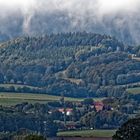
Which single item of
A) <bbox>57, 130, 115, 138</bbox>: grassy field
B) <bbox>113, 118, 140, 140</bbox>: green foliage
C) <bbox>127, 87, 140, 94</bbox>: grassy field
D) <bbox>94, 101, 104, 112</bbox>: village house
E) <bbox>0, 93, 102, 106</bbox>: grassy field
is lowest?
<bbox>113, 118, 140, 140</bbox>: green foliage

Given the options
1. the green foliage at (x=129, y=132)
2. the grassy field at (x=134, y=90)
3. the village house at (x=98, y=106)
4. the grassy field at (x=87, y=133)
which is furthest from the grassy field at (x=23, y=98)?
the green foliage at (x=129, y=132)

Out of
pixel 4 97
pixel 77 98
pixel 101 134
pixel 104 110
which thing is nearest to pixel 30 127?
pixel 101 134

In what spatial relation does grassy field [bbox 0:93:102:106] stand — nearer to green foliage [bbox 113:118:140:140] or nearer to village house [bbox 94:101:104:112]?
village house [bbox 94:101:104:112]

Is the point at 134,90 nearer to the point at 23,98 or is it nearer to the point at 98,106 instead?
the point at 98,106

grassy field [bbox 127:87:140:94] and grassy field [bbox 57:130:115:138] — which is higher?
grassy field [bbox 127:87:140:94]

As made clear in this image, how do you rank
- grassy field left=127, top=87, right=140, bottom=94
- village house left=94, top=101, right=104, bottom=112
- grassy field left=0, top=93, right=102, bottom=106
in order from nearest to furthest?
village house left=94, top=101, right=104, bottom=112
grassy field left=0, top=93, right=102, bottom=106
grassy field left=127, top=87, right=140, bottom=94

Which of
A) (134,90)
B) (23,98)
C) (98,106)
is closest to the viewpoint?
(98,106)

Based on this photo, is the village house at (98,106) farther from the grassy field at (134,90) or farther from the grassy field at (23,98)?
the grassy field at (134,90)

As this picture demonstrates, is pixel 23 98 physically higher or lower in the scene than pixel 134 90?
lower

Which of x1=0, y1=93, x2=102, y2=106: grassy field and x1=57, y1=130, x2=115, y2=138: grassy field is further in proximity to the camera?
x1=0, y1=93, x2=102, y2=106: grassy field

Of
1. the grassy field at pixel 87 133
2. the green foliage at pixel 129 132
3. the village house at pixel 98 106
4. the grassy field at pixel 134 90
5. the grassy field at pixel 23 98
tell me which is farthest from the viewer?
the grassy field at pixel 134 90

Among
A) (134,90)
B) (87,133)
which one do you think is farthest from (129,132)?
(134,90)

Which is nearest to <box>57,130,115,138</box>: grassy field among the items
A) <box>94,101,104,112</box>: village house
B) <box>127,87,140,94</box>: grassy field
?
<box>94,101,104,112</box>: village house

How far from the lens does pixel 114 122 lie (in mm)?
132625
